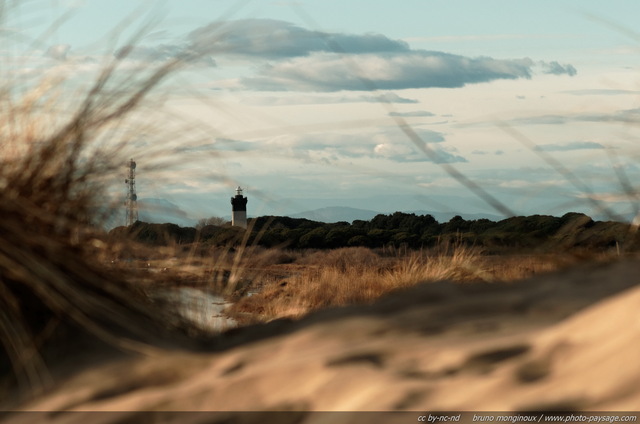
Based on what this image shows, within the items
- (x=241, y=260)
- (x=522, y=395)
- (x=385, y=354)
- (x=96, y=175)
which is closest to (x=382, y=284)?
(x=241, y=260)

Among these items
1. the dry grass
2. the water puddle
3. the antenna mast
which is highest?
the antenna mast

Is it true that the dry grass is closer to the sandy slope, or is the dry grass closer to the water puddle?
the water puddle

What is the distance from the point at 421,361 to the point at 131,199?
1557 mm

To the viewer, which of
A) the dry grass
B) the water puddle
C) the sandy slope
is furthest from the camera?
→ the dry grass

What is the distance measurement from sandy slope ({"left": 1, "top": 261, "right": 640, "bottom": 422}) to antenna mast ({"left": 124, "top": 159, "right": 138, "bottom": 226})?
696 millimetres

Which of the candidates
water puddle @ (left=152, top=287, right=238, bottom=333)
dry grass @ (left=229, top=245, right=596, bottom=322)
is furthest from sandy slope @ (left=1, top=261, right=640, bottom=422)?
dry grass @ (left=229, top=245, right=596, bottom=322)

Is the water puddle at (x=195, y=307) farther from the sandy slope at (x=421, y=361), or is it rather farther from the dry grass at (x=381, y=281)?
the dry grass at (x=381, y=281)

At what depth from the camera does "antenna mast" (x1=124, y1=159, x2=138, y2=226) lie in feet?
9.88

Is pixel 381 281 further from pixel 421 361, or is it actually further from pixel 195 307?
pixel 421 361

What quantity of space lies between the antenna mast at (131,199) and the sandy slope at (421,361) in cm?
70

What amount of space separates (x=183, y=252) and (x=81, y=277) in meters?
0.86

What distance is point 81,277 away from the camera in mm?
2686

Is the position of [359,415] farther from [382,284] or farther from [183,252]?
[382,284]

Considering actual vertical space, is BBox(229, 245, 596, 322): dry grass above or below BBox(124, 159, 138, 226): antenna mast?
below
